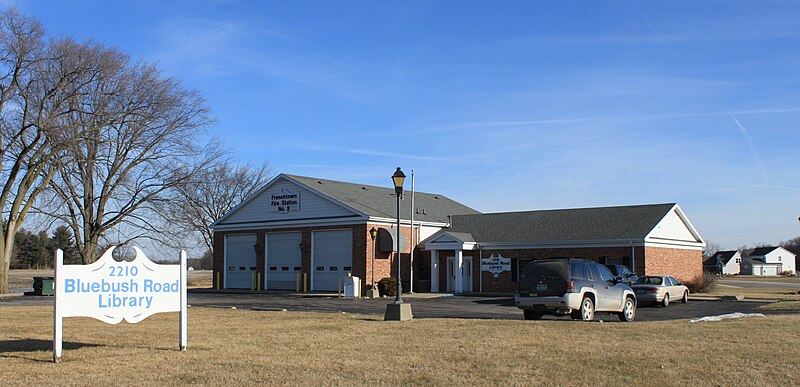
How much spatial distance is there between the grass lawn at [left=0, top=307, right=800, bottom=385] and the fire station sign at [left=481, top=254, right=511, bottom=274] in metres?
20.9

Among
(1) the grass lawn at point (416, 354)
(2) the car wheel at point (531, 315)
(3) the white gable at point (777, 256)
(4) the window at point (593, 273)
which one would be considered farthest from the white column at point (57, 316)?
(3) the white gable at point (777, 256)

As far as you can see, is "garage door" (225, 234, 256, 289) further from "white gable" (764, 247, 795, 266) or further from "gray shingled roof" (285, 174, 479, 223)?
"white gable" (764, 247, 795, 266)

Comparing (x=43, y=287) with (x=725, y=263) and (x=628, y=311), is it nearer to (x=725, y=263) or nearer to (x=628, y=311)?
(x=628, y=311)

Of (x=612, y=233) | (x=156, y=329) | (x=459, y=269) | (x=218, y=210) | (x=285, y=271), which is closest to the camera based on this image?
(x=156, y=329)

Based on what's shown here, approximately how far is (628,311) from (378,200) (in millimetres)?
24508

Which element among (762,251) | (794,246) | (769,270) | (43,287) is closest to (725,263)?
(769,270)

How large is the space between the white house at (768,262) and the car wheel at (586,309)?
119988 mm

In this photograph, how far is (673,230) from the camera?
38125mm

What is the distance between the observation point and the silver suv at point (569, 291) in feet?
62.6

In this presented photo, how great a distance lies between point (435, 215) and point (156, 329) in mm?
29409

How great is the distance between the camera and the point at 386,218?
3988 cm

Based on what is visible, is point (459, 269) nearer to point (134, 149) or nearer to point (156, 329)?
point (134, 149)

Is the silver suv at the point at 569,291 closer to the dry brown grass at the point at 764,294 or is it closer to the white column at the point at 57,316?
the white column at the point at 57,316

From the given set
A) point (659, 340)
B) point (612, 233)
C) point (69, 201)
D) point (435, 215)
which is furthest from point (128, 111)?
point (659, 340)
